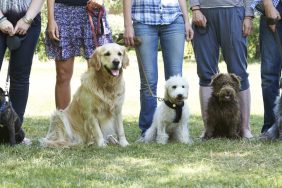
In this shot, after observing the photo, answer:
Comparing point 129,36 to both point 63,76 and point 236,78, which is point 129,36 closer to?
point 63,76

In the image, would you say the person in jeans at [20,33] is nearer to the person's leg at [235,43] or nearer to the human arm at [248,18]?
the person's leg at [235,43]

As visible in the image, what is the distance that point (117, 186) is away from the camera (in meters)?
4.09

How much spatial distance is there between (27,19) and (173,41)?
163cm

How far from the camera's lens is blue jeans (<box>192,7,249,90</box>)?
6430mm

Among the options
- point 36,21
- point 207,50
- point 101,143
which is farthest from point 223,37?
point 36,21

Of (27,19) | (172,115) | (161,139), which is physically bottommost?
(161,139)

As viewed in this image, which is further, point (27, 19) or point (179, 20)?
point (179, 20)

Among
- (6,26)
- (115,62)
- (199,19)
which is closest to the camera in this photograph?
(6,26)

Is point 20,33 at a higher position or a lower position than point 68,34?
higher

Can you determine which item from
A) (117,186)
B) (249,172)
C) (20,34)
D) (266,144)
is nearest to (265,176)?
(249,172)

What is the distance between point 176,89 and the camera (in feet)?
20.9

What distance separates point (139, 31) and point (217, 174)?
246 cm

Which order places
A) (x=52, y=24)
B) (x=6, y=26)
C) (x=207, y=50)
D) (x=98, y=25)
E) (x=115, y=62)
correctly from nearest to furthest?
1. (x=6, y=26)
2. (x=115, y=62)
3. (x=52, y=24)
4. (x=98, y=25)
5. (x=207, y=50)

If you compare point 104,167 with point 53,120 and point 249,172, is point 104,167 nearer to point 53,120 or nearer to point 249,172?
point 249,172
